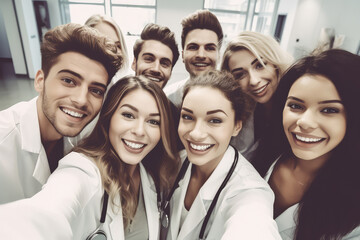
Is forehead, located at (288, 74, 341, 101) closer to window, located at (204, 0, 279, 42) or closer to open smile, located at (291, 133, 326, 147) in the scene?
open smile, located at (291, 133, 326, 147)

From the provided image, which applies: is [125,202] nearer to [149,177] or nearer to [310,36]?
[149,177]

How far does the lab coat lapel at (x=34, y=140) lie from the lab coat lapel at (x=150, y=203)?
610 mm

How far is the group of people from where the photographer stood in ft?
3.17

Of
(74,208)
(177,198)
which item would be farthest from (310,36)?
(74,208)

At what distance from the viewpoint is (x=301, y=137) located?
106cm

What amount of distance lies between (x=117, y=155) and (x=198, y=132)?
22.3 inches

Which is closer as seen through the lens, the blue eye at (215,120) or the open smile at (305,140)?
the open smile at (305,140)

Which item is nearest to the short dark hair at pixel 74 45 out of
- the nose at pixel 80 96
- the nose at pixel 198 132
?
the nose at pixel 80 96

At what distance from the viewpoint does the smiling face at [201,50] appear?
6.64 feet

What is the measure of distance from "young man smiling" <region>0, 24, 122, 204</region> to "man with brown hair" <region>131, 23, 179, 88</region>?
68 centimetres

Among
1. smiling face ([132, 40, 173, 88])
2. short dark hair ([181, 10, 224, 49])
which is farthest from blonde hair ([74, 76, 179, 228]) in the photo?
short dark hair ([181, 10, 224, 49])

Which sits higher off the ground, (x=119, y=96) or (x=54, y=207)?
(x=119, y=96)

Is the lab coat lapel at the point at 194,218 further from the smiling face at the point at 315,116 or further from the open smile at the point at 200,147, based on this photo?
the smiling face at the point at 315,116

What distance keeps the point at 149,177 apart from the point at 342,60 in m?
1.35
